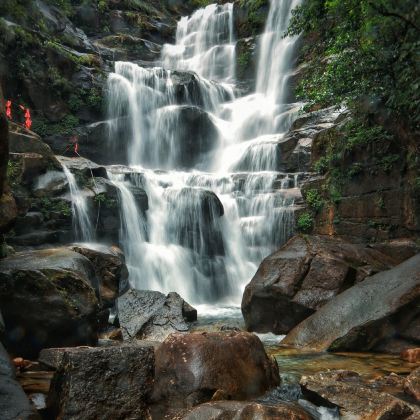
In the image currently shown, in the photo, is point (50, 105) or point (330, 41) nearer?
point (330, 41)

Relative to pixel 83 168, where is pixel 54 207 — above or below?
below

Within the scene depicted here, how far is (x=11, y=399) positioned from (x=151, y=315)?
4.89 metres

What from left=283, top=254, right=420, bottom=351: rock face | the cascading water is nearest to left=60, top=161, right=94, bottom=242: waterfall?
the cascading water

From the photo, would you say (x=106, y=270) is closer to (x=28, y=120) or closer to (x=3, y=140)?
(x=3, y=140)

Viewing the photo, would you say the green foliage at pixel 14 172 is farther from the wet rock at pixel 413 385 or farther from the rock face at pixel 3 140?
the wet rock at pixel 413 385

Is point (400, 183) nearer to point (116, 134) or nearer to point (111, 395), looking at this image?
point (111, 395)

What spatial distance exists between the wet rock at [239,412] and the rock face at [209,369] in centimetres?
41

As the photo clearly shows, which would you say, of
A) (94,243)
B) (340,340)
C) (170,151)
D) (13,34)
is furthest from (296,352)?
(13,34)

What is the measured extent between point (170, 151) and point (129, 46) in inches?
462

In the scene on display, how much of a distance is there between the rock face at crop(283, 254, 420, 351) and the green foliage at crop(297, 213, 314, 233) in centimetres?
518

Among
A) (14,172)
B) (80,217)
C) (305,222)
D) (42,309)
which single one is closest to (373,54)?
(305,222)

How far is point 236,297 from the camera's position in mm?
13414

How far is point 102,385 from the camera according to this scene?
13.9 feet

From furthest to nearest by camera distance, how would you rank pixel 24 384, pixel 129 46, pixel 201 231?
pixel 129 46 → pixel 201 231 → pixel 24 384
